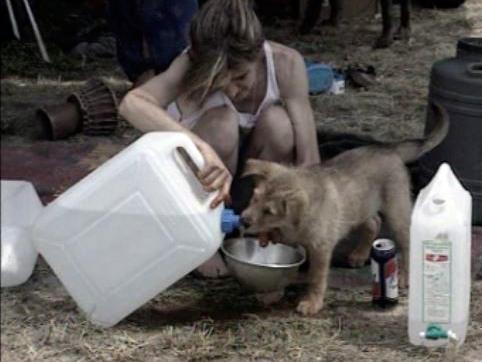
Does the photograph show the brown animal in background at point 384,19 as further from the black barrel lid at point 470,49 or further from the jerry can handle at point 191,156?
the jerry can handle at point 191,156

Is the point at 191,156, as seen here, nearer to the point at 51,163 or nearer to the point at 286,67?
the point at 286,67

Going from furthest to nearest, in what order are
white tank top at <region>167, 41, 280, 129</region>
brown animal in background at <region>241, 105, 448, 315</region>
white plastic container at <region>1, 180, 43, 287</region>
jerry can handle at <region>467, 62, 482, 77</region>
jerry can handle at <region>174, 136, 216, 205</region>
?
jerry can handle at <region>467, 62, 482, 77</region> < white tank top at <region>167, 41, 280, 129</region> < brown animal in background at <region>241, 105, 448, 315</region> < jerry can handle at <region>174, 136, 216, 205</region> < white plastic container at <region>1, 180, 43, 287</region>

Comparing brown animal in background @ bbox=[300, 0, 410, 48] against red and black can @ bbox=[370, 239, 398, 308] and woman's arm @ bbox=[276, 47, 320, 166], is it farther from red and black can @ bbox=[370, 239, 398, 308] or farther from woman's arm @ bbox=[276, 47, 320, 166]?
red and black can @ bbox=[370, 239, 398, 308]

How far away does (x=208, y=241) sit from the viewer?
8.40ft

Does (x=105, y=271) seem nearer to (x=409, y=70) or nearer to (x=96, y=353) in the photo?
(x=96, y=353)

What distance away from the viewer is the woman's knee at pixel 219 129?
3107mm

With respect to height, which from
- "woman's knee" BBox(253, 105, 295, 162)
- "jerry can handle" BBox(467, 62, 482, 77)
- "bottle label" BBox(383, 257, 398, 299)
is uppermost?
"woman's knee" BBox(253, 105, 295, 162)

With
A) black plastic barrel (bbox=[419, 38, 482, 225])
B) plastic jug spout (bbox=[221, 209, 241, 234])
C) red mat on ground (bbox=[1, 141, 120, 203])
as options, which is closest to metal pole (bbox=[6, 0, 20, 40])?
red mat on ground (bbox=[1, 141, 120, 203])

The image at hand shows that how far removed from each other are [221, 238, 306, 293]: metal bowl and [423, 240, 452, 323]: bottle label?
454 millimetres

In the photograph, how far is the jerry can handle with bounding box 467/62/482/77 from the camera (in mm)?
3582

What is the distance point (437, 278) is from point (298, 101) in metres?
0.84

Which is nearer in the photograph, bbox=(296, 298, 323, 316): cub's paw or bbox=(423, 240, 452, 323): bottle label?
bbox=(423, 240, 452, 323): bottle label

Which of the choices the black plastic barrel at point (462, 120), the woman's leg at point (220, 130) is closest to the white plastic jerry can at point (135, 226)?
the woman's leg at point (220, 130)

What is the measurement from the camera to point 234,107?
3178mm
